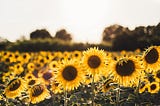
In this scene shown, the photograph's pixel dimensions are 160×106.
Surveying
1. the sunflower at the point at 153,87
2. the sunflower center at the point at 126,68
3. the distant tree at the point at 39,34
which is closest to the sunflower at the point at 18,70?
the sunflower at the point at 153,87

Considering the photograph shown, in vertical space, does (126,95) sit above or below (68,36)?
below

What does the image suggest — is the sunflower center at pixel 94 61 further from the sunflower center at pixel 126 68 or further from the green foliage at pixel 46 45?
the green foliage at pixel 46 45

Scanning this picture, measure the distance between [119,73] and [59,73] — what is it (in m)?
0.72

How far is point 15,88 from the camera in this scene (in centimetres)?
645

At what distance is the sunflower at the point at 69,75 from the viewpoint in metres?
5.64

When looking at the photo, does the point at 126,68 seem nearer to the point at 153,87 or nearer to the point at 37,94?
the point at 37,94

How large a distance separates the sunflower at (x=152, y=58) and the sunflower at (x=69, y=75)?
111cm

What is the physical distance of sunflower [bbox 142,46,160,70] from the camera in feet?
21.0

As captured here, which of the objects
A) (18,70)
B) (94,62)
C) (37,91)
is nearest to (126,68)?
(94,62)

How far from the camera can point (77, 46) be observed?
42.9 meters

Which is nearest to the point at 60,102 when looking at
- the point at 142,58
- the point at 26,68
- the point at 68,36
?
the point at 142,58

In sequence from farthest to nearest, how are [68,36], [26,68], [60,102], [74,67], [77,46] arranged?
[68,36] < [77,46] < [26,68] < [60,102] < [74,67]

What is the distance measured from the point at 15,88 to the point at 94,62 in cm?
119

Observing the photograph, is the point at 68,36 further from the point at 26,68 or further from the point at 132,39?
the point at 26,68
